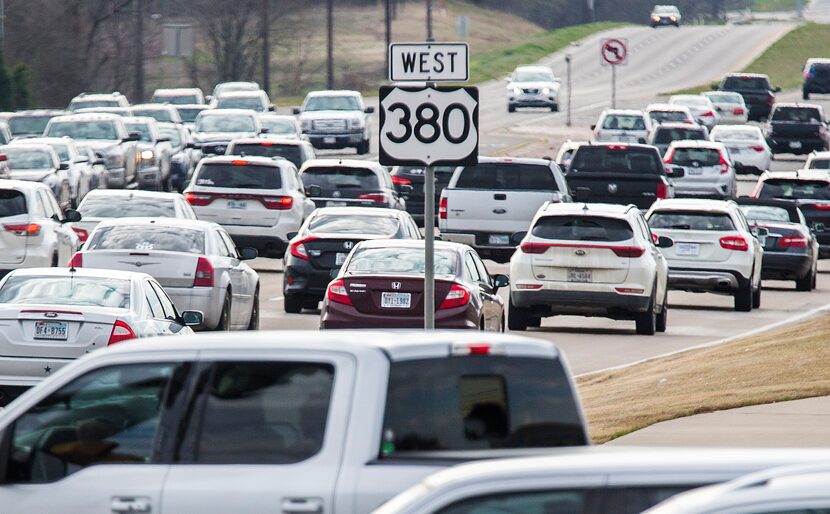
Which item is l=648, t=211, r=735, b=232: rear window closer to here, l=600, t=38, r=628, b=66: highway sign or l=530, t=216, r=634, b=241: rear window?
l=530, t=216, r=634, b=241: rear window

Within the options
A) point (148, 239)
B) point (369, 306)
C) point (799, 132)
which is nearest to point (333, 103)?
point (799, 132)

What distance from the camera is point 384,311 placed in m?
18.2

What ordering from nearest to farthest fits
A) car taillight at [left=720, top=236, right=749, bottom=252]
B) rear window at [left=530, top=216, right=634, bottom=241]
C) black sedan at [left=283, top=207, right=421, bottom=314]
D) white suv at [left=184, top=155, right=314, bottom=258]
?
rear window at [left=530, top=216, right=634, bottom=241], black sedan at [left=283, top=207, right=421, bottom=314], car taillight at [left=720, top=236, right=749, bottom=252], white suv at [left=184, top=155, right=314, bottom=258]

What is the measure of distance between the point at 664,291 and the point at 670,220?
3.06 metres

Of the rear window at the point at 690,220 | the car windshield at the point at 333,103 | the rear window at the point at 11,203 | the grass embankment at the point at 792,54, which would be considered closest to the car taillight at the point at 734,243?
the rear window at the point at 690,220

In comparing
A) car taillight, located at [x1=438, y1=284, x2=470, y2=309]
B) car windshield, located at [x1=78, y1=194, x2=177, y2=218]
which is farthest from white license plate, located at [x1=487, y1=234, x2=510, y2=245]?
car taillight, located at [x1=438, y1=284, x2=470, y2=309]

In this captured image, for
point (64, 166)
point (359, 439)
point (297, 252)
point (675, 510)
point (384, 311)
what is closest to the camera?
point (675, 510)

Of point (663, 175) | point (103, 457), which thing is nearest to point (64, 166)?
point (663, 175)

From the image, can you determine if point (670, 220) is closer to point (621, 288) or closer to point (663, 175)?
point (621, 288)

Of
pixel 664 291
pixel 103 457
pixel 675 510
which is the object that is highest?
pixel 675 510

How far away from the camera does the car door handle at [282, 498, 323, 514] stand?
6.65m

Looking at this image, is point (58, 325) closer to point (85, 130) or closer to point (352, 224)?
point (352, 224)

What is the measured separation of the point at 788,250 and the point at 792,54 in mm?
76990

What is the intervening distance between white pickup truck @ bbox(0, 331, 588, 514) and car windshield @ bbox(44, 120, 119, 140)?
32723 millimetres
